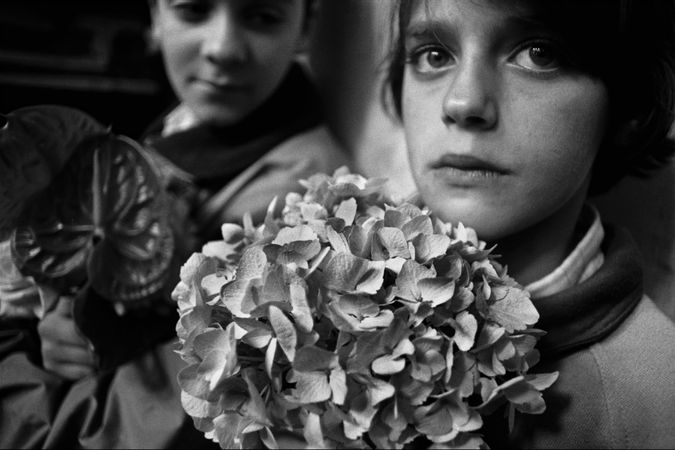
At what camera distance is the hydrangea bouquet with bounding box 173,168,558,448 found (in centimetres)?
47

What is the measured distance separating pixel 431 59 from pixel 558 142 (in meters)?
0.13

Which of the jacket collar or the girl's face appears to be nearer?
the jacket collar

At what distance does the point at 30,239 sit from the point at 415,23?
0.41 meters

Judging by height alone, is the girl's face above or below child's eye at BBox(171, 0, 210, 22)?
→ below

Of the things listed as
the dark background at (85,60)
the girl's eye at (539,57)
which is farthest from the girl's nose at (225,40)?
the dark background at (85,60)

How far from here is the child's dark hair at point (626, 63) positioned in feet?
1.77

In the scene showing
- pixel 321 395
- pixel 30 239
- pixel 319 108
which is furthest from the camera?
pixel 319 108

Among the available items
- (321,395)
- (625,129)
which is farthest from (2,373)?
(625,129)

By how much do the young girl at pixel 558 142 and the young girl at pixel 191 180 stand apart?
0.24 metres

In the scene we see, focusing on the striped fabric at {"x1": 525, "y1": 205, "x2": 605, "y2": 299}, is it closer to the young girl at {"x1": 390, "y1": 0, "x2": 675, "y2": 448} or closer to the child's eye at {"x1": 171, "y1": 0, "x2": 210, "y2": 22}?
the young girl at {"x1": 390, "y1": 0, "x2": 675, "y2": 448}

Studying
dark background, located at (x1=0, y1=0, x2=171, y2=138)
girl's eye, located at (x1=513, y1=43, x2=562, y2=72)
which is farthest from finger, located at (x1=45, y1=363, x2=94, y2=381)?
dark background, located at (x1=0, y1=0, x2=171, y2=138)

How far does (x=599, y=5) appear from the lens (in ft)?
1.76

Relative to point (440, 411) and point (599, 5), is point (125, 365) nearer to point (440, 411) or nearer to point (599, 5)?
point (440, 411)

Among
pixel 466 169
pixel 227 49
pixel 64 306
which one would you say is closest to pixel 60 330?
pixel 64 306
